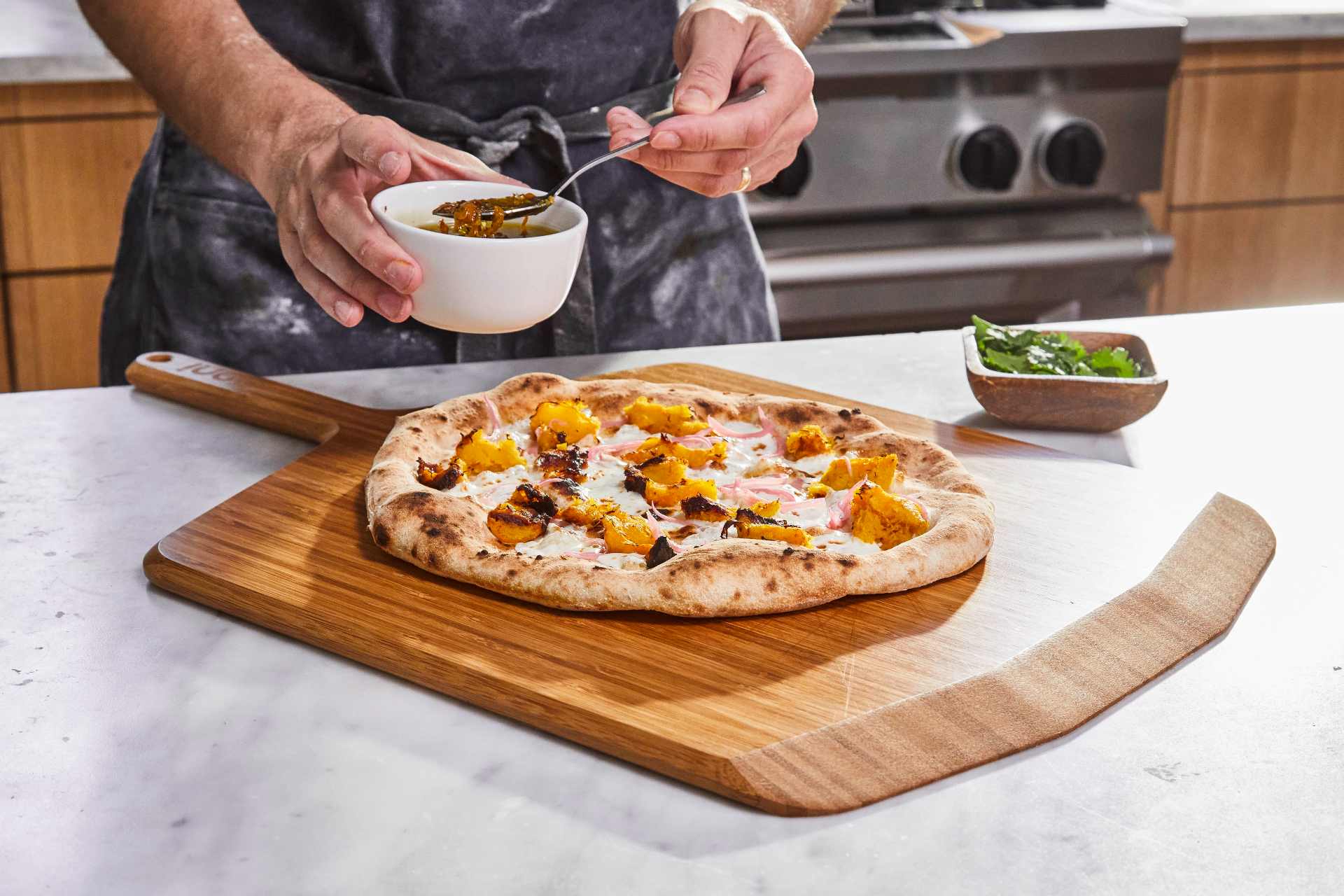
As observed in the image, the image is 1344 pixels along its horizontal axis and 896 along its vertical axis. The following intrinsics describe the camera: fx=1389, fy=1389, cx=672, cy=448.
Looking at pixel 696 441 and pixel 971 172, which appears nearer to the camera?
pixel 696 441

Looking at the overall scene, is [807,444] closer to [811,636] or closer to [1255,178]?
[811,636]

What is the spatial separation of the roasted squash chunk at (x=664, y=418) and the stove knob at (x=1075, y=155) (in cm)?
168

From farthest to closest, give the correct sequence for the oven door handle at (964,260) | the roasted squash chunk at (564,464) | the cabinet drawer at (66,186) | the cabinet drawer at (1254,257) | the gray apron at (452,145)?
the cabinet drawer at (1254,257) < the oven door handle at (964,260) < the cabinet drawer at (66,186) < the gray apron at (452,145) < the roasted squash chunk at (564,464)

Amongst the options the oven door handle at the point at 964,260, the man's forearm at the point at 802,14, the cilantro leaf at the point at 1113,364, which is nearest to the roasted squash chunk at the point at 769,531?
the cilantro leaf at the point at 1113,364

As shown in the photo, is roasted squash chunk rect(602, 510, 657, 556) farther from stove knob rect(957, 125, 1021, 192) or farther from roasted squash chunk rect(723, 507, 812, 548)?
stove knob rect(957, 125, 1021, 192)

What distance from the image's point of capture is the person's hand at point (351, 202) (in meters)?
1.16

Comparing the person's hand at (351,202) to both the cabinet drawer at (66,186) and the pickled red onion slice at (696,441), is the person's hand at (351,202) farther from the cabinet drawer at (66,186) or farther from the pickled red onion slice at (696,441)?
the cabinet drawer at (66,186)

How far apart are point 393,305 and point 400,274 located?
58mm

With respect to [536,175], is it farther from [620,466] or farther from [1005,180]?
[1005,180]

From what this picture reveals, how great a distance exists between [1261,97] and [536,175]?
209cm

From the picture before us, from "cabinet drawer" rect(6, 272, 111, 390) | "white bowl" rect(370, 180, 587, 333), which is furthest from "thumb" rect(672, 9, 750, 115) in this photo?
"cabinet drawer" rect(6, 272, 111, 390)

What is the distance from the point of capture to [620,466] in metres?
1.33

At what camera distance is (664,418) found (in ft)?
4.55

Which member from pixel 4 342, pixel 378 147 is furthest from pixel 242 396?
pixel 4 342
